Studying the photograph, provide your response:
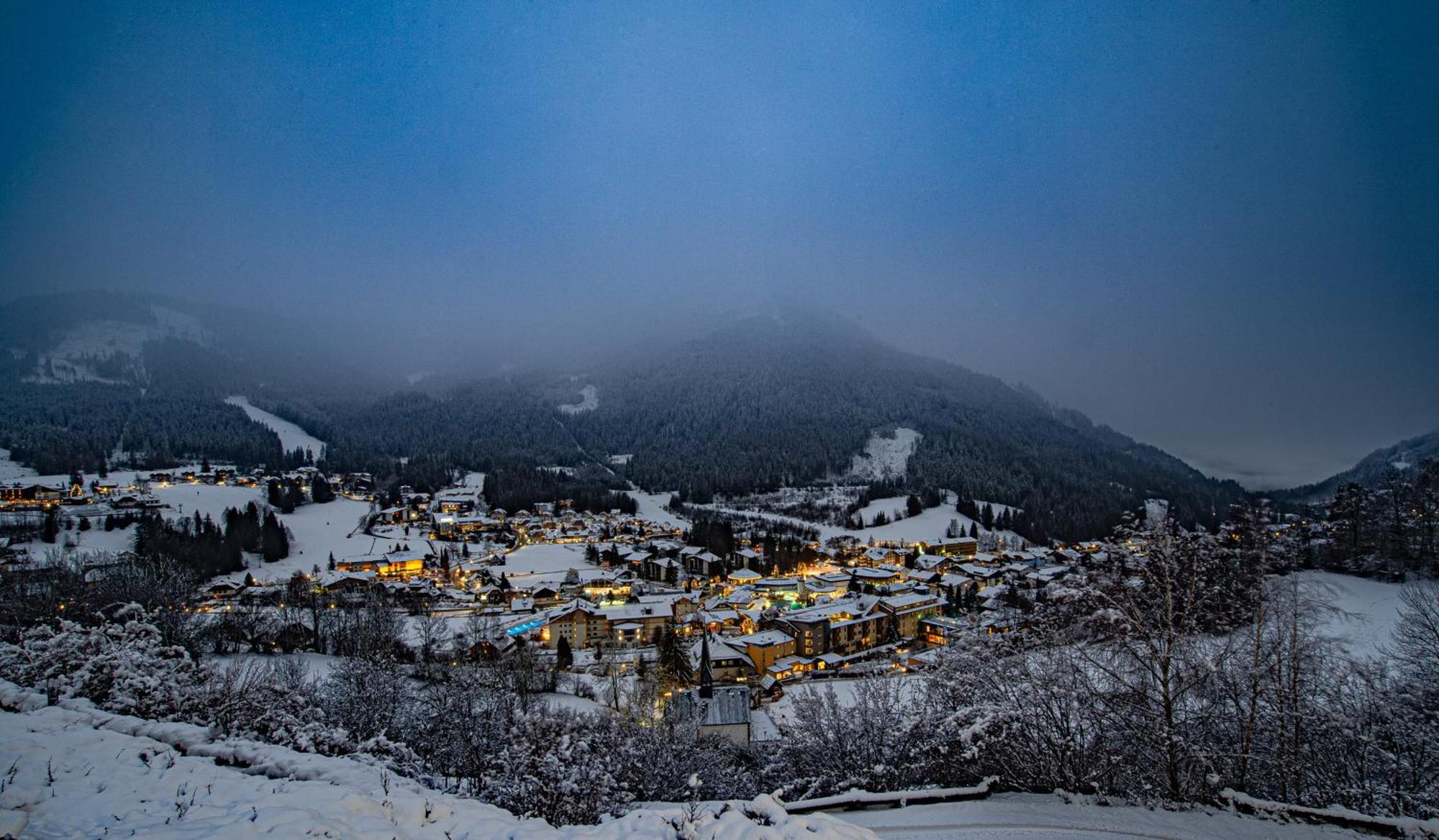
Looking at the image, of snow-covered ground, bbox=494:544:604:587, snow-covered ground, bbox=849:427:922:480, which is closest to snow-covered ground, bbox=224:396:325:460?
snow-covered ground, bbox=494:544:604:587

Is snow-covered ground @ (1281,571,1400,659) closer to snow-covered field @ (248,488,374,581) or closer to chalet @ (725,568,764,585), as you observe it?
chalet @ (725,568,764,585)

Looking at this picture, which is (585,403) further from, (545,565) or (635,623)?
(635,623)

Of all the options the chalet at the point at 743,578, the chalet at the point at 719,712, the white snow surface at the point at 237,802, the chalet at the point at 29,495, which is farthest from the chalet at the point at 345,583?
the chalet at the point at 29,495

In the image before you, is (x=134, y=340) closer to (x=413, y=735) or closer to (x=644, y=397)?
(x=644, y=397)

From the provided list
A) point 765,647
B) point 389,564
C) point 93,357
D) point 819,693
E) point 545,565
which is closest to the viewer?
point 819,693

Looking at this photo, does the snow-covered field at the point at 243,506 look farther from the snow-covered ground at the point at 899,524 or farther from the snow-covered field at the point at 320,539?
the snow-covered ground at the point at 899,524

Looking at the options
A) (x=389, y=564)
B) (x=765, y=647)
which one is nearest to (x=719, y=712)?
(x=765, y=647)
